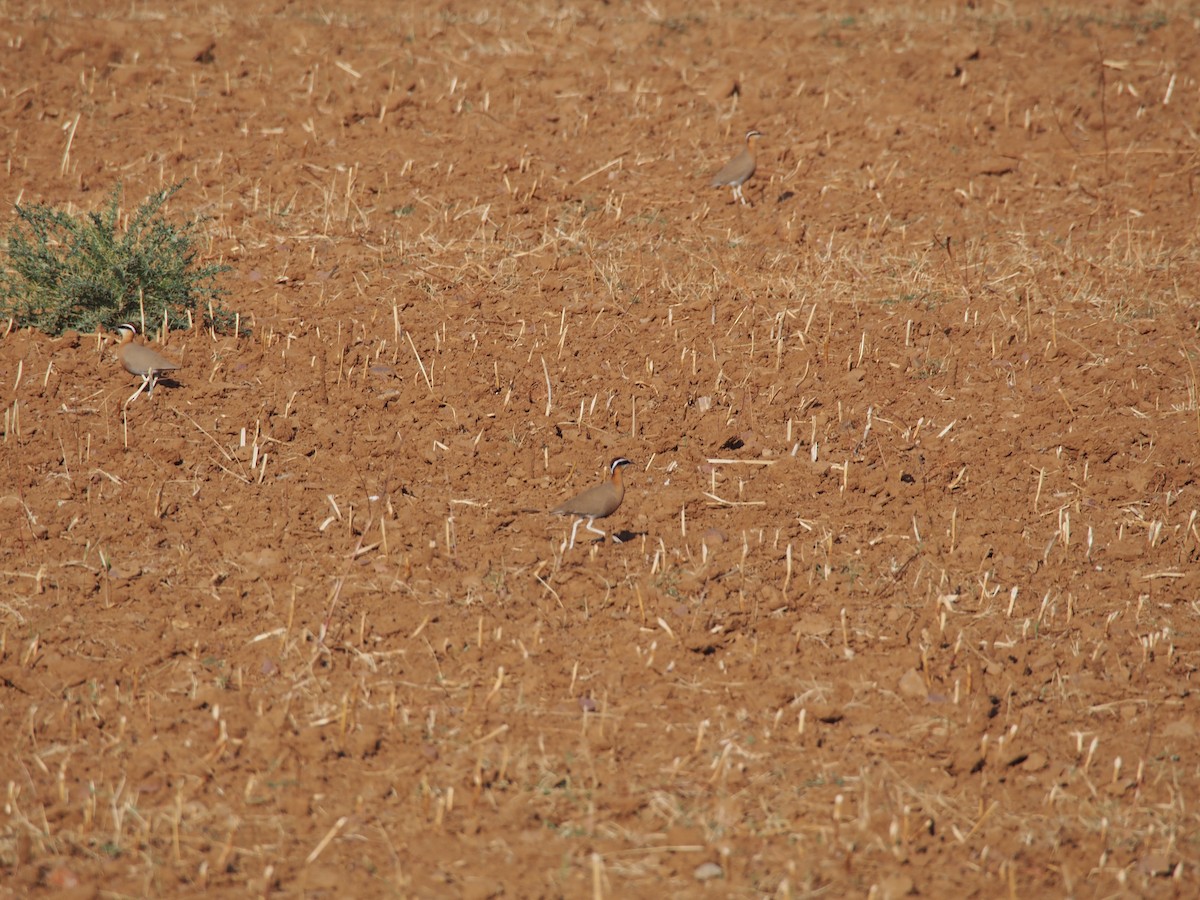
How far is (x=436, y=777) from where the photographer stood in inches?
219

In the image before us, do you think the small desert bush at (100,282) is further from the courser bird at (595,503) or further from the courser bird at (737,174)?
the courser bird at (737,174)

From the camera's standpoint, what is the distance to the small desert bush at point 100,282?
29.3 ft

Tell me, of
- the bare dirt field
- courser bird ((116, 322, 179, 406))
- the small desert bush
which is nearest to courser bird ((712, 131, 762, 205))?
the bare dirt field

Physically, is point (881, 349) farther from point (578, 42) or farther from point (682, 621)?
point (578, 42)

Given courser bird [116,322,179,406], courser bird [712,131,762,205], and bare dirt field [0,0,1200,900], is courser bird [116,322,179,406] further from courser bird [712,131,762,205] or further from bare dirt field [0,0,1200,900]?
courser bird [712,131,762,205]

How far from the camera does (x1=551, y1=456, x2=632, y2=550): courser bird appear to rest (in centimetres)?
716

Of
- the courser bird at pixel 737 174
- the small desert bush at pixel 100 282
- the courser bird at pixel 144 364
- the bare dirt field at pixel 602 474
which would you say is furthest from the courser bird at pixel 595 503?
the courser bird at pixel 737 174

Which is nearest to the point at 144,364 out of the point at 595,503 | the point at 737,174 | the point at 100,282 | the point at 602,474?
the point at 100,282

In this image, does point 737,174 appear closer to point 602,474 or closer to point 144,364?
point 602,474

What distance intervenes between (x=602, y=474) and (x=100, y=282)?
4.03m

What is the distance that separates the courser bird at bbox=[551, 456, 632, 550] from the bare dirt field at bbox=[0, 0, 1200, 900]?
0.15 metres

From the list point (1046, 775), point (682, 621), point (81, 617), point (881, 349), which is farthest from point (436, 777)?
point (881, 349)

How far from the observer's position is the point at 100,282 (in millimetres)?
8969

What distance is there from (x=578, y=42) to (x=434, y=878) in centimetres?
1140
